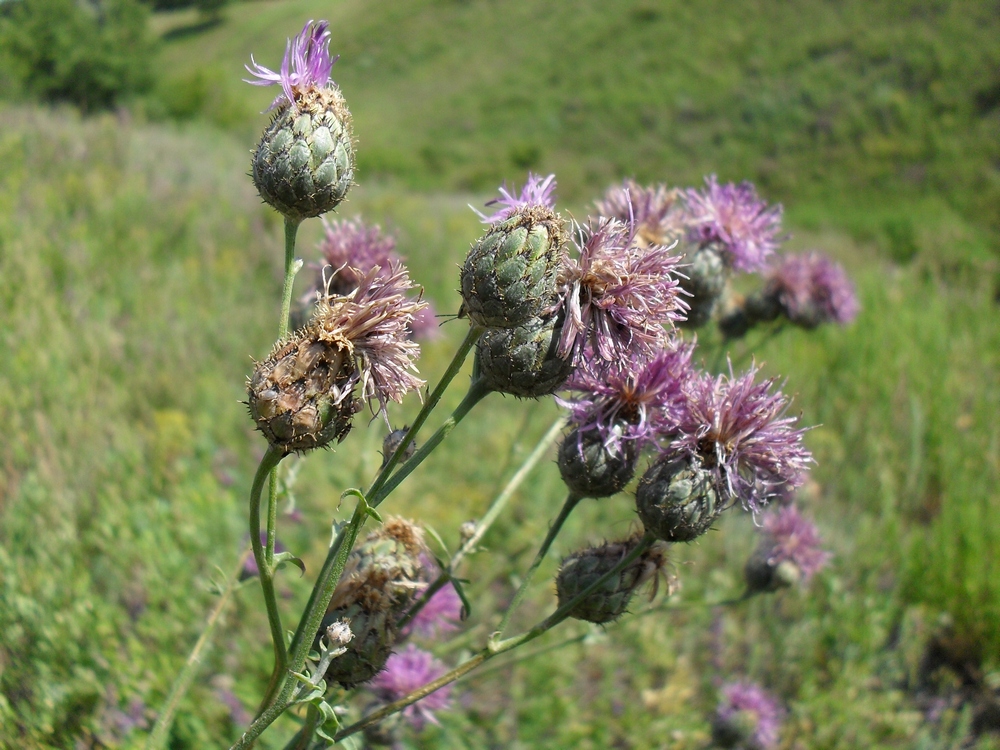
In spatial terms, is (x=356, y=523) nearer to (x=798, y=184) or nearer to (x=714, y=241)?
(x=714, y=241)

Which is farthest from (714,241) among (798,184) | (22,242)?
(798,184)

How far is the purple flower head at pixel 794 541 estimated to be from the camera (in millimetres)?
3227

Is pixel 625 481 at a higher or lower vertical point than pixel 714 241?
lower

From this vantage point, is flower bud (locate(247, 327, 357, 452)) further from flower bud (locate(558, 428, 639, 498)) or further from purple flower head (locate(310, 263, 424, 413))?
flower bud (locate(558, 428, 639, 498))

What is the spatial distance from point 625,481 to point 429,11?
183 feet

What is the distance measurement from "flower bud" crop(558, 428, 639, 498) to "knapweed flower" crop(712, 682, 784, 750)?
2406mm

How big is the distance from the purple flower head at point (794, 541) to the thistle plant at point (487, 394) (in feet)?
4.73

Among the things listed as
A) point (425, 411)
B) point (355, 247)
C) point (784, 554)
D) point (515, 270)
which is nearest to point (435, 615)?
point (425, 411)

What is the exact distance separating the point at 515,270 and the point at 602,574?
0.94 m

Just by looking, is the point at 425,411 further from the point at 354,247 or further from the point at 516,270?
the point at 354,247

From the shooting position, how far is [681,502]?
1.75 metres

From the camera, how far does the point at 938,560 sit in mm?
5078

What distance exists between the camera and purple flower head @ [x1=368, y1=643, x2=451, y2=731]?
253 cm

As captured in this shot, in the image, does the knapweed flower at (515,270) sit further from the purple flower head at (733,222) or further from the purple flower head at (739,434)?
the purple flower head at (733,222)
